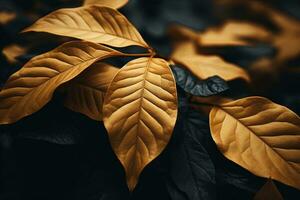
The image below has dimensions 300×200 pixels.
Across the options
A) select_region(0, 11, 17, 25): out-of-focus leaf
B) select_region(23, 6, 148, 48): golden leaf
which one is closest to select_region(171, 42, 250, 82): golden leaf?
select_region(23, 6, 148, 48): golden leaf

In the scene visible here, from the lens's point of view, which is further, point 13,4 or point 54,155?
point 13,4

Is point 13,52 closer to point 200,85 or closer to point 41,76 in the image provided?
point 41,76

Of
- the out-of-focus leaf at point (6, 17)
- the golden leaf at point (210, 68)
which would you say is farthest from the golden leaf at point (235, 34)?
the out-of-focus leaf at point (6, 17)

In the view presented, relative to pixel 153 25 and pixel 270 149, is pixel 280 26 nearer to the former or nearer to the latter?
pixel 153 25

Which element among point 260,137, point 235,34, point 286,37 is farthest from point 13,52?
point 286,37

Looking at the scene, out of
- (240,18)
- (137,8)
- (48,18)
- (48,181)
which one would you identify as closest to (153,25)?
(137,8)

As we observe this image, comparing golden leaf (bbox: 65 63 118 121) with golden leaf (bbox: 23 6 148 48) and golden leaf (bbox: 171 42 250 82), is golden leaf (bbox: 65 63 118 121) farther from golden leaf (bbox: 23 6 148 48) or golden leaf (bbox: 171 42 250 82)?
golden leaf (bbox: 171 42 250 82)

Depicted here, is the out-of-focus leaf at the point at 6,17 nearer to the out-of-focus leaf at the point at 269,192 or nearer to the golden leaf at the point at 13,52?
the golden leaf at the point at 13,52
